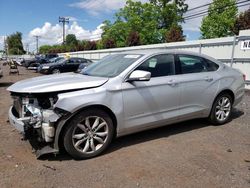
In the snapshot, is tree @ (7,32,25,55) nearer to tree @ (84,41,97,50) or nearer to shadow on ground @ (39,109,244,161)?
tree @ (84,41,97,50)

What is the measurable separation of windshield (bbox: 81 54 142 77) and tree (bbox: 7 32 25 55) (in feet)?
379

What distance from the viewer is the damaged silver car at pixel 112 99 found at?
3967mm

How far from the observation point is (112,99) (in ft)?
14.0

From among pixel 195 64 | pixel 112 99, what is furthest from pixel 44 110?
pixel 195 64


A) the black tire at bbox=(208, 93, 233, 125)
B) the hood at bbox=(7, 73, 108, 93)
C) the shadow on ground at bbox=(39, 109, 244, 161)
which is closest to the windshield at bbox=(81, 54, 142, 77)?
the hood at bbox=(7, 73, 108, 93)

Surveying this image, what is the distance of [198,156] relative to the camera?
14.0 feet

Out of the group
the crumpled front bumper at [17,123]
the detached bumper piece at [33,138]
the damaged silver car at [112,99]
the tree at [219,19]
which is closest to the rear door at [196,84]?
the damaged silver car at [112,99]

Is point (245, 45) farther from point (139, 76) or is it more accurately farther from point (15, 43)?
point (15, 43)

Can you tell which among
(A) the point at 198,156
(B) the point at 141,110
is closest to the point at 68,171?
(B) the point at 141,110

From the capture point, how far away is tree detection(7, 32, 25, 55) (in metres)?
112

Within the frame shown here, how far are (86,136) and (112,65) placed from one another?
1.48 metres

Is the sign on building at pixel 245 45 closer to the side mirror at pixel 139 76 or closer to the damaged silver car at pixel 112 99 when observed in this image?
the damaged silver car at pixel 112 99

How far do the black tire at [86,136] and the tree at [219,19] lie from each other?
3802 cm

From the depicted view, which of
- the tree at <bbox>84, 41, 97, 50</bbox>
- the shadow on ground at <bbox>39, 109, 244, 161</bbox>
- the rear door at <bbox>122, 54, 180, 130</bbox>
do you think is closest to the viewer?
the shadow on ground at <bbox>39, 109, 244, 161</bbox>
